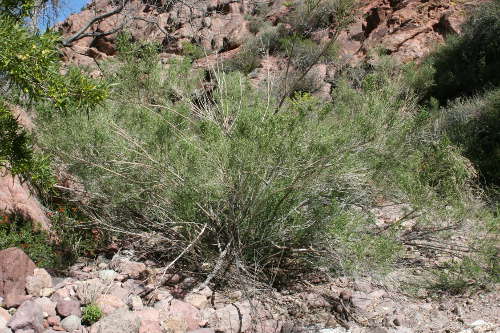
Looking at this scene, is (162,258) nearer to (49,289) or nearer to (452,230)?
(49,289)

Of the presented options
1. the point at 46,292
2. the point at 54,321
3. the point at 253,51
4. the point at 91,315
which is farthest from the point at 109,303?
the point at 253,51

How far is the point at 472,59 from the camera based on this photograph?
1175cm

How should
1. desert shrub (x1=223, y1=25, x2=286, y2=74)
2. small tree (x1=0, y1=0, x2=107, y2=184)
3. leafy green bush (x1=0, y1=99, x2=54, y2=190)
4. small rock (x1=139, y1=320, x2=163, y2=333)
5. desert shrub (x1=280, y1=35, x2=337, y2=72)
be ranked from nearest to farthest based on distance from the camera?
small tree (x1=0, y1=0, x2=107, y2=184) < small rock (x1=139, y1=320, x2=163, y2=333) < leafy green bush (x1=0, y1=99, x2=54, y2=190) < desert shrub (x1=280, y1=35, x2=337, y2=72) < desert shrub (x1=223, y1=25, x2=286, y2=74)

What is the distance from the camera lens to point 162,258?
16.4 ft

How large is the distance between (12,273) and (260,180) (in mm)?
2257

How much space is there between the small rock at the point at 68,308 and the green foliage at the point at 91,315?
90 millimetres

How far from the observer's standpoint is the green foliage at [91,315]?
12.2 feet

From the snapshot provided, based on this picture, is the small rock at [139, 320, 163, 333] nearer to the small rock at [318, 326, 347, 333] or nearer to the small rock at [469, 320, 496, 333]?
the small rock at [318, 326, 347, 333]

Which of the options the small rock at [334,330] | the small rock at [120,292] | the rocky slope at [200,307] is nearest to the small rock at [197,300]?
the rocky slope at [200,307]

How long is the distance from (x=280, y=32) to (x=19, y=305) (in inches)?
508

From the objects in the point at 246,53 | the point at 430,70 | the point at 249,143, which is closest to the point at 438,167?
the point at 249,143

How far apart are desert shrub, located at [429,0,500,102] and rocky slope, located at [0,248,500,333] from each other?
8.23 metres

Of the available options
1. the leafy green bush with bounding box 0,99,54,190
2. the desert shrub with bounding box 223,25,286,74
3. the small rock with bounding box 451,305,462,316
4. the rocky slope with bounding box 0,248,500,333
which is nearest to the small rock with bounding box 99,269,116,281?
the rocky slope with bounding box 0,248,500,333

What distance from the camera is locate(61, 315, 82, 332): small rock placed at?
11.9 feet
